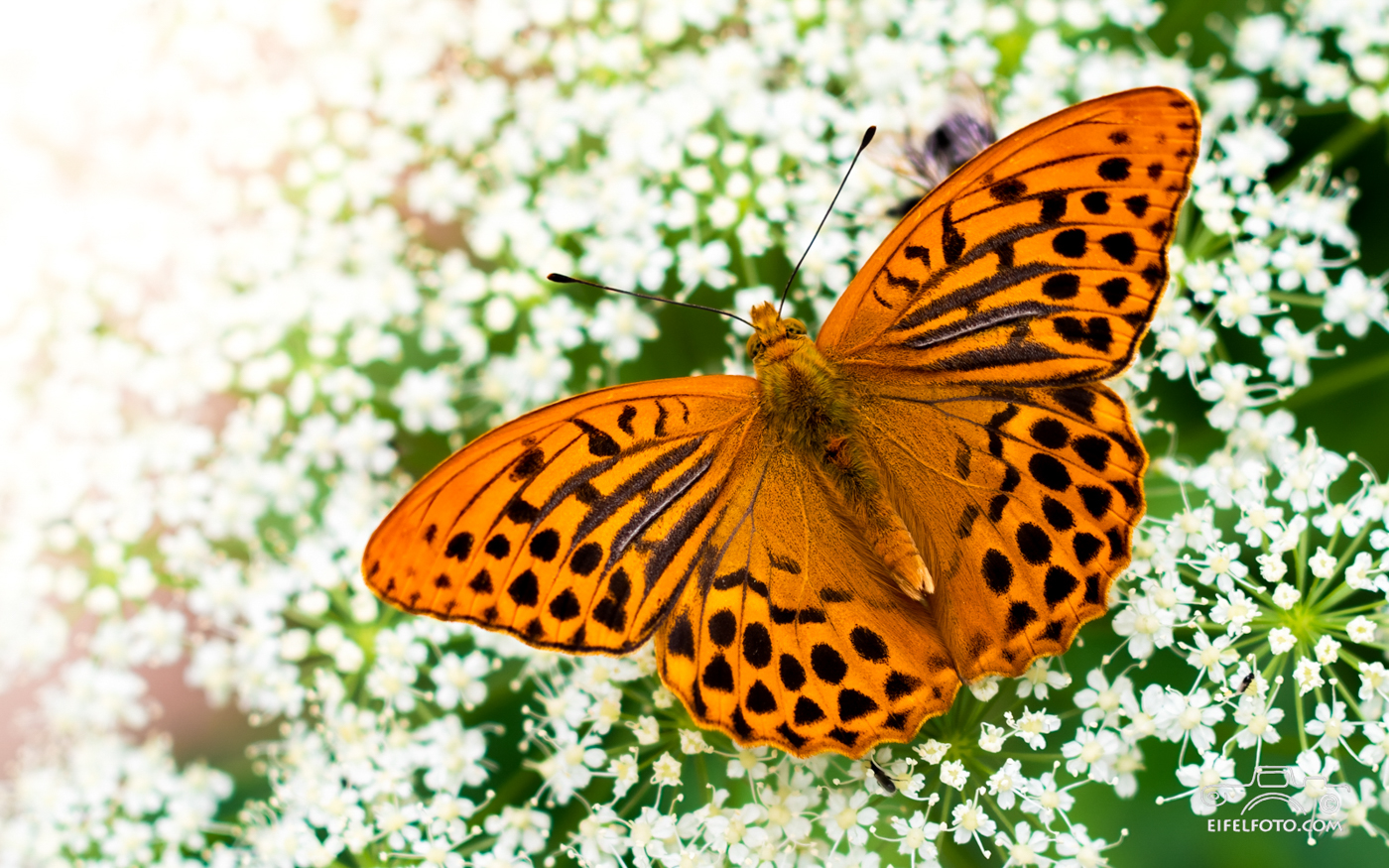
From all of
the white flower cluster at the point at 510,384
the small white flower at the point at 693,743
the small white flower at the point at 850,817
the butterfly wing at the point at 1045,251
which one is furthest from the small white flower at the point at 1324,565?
the small white flower at the point at 693,743

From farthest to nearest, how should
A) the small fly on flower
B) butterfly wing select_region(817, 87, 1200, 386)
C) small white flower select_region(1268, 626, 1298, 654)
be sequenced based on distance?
1. the small fly on flower
2. small white flower select_region(1268, 626, 1298, 654)
3. butterfly wing select_region(817, 87, 1200, 386)

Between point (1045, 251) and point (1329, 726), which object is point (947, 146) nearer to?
point (1045, 251)

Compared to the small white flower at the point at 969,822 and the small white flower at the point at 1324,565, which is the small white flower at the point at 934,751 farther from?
the small white flower at the point at 1324,565

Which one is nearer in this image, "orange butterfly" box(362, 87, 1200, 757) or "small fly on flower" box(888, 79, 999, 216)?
"orange butterfly" box(362, 87, 1200, 757)

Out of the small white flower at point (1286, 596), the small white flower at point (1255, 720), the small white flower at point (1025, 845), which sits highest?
the small white flower at point (1286, 596)

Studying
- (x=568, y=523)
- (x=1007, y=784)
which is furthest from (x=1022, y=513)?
(x=568, y=523)

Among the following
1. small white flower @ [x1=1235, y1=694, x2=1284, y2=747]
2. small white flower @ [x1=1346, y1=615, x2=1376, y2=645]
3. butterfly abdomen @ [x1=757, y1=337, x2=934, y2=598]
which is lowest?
small white flower @ [x1=1235, y1=694, x2=1284, y2=747]

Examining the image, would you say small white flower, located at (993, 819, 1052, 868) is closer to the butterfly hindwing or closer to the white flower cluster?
the white flower cluster

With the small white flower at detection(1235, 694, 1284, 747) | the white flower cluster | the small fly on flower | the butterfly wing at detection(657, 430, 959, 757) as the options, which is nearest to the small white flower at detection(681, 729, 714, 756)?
the white flower cluster
